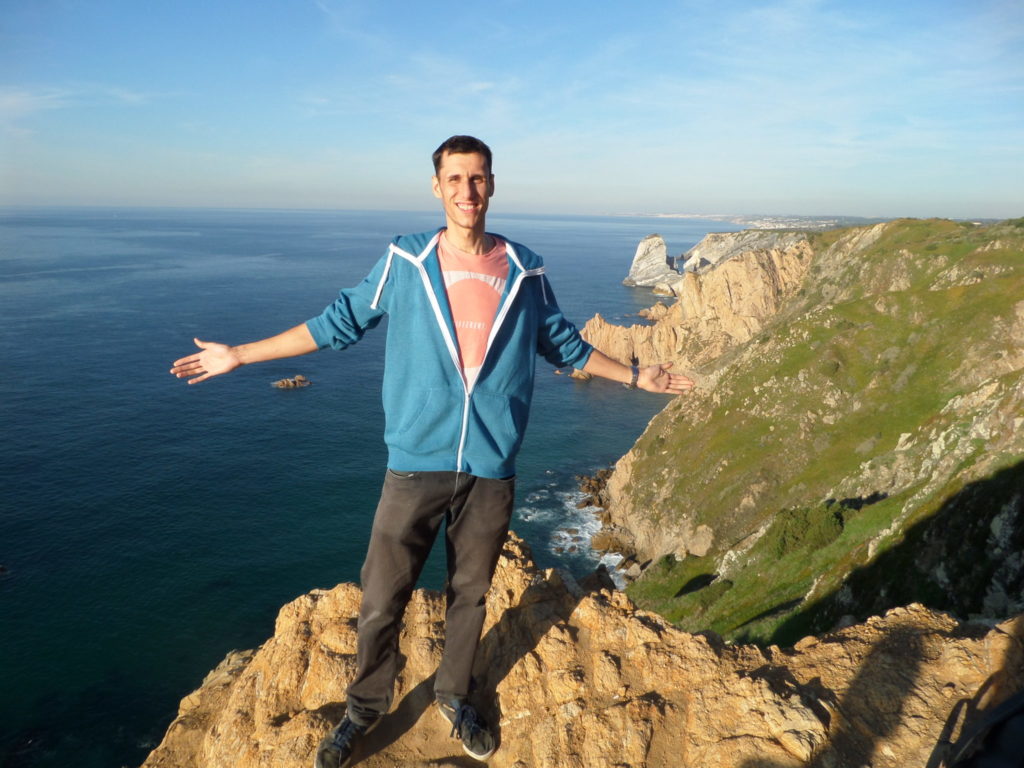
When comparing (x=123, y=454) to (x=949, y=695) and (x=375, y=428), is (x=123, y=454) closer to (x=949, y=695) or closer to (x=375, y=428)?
(x=375, y=428)

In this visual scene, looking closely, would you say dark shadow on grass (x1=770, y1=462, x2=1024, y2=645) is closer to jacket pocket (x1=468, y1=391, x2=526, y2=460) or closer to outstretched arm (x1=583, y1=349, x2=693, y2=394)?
outstretched arm (x1=583, y1=349, x2=693, y2=394)

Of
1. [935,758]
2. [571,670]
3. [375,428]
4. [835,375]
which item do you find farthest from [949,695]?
[375,428]

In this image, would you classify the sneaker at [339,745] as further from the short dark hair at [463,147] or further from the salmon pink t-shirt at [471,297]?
the short dark hair at [463,147]

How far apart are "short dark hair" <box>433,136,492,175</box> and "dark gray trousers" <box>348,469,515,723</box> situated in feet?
8.81

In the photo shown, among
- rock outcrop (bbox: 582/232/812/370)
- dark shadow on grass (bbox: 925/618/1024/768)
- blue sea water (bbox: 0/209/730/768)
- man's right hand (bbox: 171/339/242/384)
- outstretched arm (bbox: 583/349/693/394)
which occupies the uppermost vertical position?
man's right hand (bbox: 171/339/242/384)

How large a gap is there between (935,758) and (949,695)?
96cm

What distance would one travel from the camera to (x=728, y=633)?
86.0 ft

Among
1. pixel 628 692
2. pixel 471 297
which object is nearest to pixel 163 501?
pixel 628 692

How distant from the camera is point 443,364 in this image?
5.03 metres

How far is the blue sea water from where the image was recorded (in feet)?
114

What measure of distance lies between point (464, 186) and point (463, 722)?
16.4 ft

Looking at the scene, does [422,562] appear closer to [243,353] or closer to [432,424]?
[432,424]

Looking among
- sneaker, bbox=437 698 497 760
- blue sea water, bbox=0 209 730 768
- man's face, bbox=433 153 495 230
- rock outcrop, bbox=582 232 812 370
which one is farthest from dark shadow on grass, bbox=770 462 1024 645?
rock outcrop, bbox=582 232 812 370

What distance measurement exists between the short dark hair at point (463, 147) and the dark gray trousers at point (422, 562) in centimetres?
269
